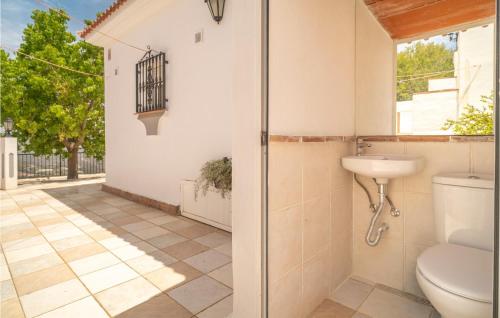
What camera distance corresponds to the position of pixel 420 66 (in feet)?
6.15

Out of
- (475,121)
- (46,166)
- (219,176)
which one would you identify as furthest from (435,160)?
(46,166)

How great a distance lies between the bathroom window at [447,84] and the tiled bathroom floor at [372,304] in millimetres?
1085

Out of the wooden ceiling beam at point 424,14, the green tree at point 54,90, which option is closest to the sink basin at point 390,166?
the wooden ceiling beam at point 424,14

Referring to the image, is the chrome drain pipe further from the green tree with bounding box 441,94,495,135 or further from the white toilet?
the green tree with bounding box 441,94,495,135

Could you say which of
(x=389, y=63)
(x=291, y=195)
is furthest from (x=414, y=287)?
(x=389, y=63)

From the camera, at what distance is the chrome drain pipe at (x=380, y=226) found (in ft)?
5.55

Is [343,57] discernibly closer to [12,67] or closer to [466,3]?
[466,3]

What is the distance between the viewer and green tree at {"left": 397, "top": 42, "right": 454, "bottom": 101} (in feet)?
5.77

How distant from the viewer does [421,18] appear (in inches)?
74.1

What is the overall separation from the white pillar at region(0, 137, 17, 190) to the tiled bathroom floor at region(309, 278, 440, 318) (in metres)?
6.53

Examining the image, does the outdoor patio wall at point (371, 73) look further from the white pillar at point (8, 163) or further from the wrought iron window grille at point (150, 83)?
the white pillar at point (8, 163)

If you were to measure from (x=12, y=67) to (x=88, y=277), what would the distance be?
21.2 feet

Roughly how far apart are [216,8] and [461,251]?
9.75ft

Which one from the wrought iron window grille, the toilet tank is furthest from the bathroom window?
the wrought iron window grille
